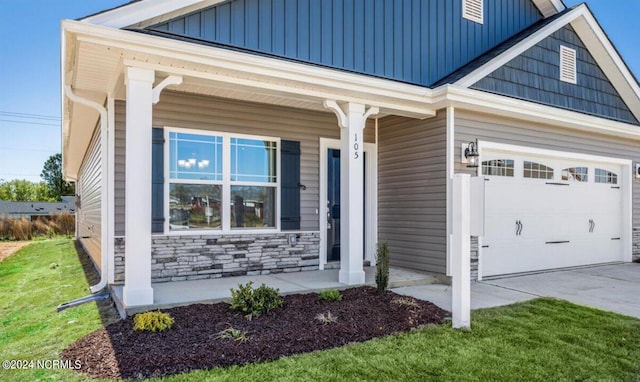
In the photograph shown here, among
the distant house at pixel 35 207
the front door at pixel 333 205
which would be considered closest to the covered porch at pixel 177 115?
the front door at pixel 333 205

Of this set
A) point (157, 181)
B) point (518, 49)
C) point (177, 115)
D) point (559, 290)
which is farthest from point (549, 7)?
point (157, 181)

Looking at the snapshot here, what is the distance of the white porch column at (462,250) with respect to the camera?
4.19 metres

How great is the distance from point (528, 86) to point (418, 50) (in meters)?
2.19

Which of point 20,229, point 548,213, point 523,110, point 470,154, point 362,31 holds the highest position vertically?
point 362,31

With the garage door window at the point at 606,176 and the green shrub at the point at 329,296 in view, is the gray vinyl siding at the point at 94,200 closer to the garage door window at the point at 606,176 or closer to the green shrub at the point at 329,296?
the green shrub at the point at 329,296

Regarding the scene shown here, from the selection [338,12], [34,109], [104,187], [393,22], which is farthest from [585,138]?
[34,109]

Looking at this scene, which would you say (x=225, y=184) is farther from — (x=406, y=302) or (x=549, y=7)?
(x=549, y=7)

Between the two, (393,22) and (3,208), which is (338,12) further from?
(3,208)

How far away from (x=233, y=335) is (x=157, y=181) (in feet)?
9.58

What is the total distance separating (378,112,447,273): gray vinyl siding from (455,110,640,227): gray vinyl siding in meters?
0.40

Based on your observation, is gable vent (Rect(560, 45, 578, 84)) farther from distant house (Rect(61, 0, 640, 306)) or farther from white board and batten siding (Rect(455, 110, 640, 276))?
white board and batten siding (Rect(455, 110, 640, 276))

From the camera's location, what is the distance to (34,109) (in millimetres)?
39312

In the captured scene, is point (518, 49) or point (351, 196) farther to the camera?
point (518, 49)

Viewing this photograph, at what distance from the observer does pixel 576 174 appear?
8.42 m
